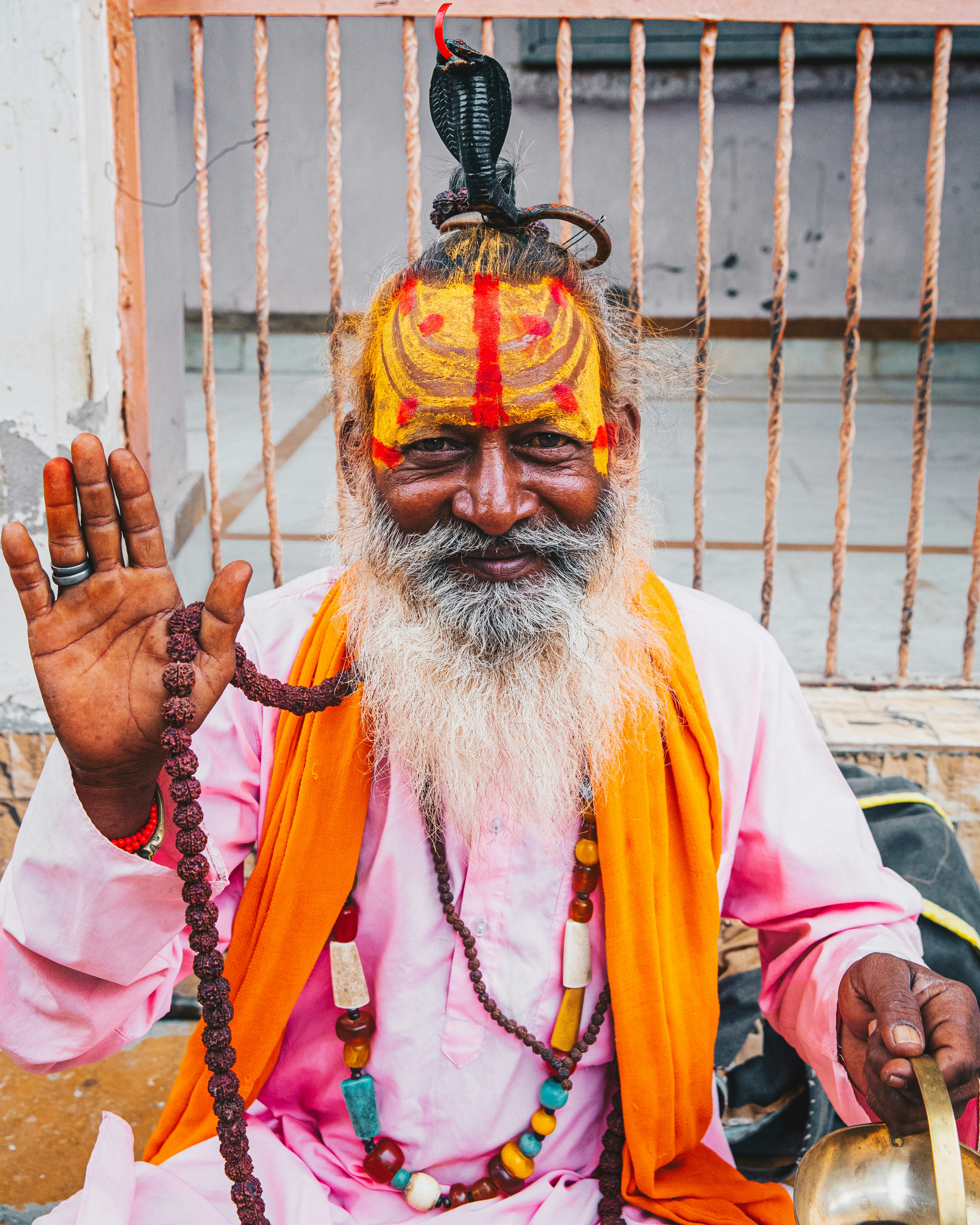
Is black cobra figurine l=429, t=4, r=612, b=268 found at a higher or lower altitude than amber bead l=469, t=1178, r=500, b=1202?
higher

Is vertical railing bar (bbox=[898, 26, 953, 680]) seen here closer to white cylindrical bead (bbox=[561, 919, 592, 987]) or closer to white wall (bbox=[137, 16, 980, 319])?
white cylindrical bead (bbox=[561, 919, 592, 987])

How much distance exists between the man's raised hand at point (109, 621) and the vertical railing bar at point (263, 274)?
1.32m

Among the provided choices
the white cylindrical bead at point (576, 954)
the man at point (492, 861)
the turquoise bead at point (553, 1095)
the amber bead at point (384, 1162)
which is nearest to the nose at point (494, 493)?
the man at point (492, 861)

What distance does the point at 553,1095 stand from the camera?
1567 mm

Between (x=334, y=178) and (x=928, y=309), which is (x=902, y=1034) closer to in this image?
(x=928, y=309)

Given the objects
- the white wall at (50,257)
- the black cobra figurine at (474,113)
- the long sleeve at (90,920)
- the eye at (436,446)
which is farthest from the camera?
the white wall at (50,257)

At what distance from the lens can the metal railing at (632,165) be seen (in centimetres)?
244

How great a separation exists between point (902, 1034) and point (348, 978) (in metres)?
0.76

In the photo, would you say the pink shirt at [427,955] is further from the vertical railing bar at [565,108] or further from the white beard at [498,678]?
the vertical railing bar at [565,108]

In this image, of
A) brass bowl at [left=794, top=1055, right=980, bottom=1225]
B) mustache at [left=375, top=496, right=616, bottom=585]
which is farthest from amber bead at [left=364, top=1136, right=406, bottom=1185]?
mustache at [left=375, top=496, right=616, bottom=585]

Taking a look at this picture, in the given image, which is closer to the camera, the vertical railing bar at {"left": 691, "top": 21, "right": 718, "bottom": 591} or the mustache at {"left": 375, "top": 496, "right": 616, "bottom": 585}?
the mustache at {"left": 375, "top": 496, "right": 616, "bottom": 585}

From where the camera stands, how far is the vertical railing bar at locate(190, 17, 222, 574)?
2494 mm

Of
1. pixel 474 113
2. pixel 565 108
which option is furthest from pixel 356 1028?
pixel 565 108

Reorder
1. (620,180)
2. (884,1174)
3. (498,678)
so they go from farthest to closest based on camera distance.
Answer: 1. (620,180)
2. (498,678)
3. (884,1174)
